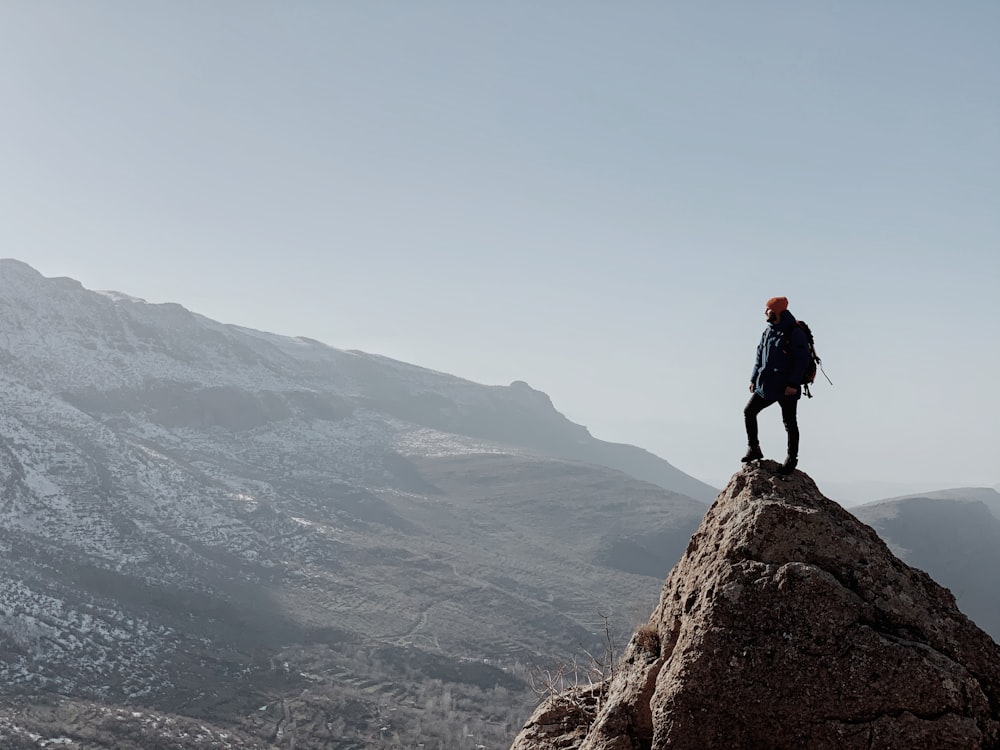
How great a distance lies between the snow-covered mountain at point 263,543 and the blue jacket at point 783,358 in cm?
1657

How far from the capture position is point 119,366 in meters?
137

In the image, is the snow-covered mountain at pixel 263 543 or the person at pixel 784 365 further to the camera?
the snow-covered mountain at pixel 263 543

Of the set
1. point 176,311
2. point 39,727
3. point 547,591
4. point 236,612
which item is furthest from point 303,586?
point 176,311

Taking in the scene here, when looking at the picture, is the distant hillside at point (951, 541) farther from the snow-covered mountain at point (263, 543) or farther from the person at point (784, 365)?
the person at point (784, 365)

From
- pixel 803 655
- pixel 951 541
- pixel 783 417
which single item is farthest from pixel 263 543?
pixel 951 541

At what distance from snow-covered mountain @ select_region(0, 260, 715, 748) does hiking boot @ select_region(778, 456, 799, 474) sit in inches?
646

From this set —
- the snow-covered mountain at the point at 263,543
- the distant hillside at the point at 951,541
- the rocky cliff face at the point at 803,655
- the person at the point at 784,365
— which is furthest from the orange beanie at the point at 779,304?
the distant hillside at the point at 951,541

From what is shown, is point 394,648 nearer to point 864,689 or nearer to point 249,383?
point 864,689

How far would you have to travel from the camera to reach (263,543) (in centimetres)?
9525

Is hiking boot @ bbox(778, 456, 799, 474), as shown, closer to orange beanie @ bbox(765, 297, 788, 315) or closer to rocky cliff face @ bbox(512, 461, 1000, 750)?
rocky cliff face @ bbox(512, 461, 1000, 750)

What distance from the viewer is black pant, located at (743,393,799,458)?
21.0 ft

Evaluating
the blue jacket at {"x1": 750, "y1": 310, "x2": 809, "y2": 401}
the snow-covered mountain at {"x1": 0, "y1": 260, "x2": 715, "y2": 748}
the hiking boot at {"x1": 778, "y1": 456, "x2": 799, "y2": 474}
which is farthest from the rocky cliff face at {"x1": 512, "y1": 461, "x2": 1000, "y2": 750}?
the snow-covered mountain at {"x1": 0, "y1": 260, "x2": 715, "y2": 748}

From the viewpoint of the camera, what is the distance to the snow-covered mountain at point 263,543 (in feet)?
198

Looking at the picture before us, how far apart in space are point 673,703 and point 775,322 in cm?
297
